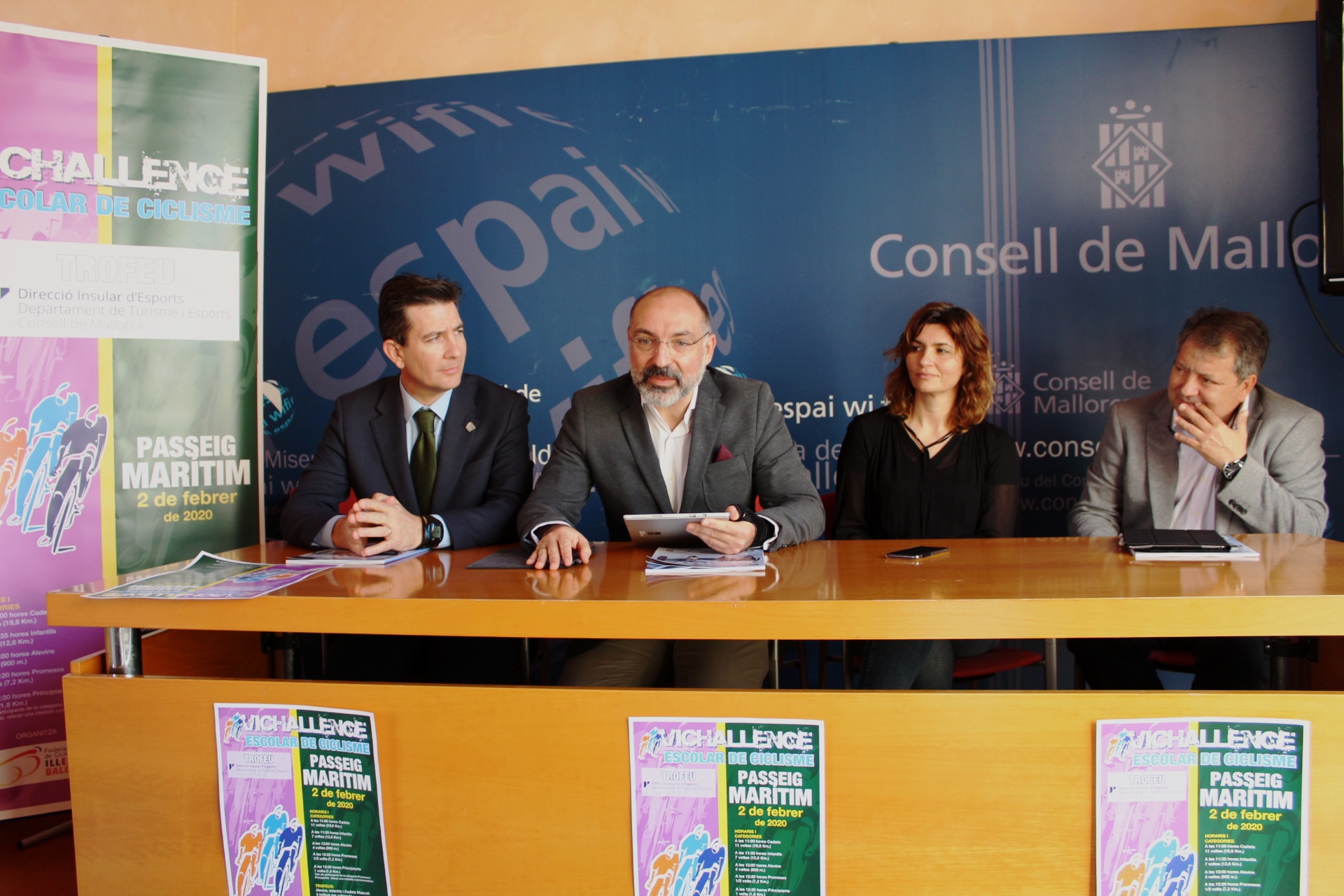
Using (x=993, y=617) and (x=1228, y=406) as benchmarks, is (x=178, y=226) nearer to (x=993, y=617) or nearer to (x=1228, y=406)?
(x=993, y=617)

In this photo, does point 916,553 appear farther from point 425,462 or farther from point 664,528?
point 425,462

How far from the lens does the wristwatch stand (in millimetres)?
2174

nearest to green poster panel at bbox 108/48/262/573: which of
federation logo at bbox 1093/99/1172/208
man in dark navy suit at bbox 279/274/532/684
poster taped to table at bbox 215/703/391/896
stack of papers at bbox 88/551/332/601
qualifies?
man in dark navy suit at bbox 279/274/532/684

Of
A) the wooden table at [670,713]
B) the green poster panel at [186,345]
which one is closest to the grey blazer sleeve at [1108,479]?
the wooden table at [670,713]

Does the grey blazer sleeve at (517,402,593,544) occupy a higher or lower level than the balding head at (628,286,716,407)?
lower

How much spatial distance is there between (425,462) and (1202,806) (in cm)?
205

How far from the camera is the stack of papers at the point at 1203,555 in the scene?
5.59 feet

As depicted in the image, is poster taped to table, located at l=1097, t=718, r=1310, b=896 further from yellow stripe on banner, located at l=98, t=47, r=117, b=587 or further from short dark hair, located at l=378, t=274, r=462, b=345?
yellow stripe on banner, located at l=98, t=47, r=117, b=587

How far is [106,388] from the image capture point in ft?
8.07

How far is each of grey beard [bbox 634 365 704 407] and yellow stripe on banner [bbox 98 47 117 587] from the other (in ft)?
5.07

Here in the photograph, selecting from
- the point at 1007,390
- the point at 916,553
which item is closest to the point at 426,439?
the point at 916,553

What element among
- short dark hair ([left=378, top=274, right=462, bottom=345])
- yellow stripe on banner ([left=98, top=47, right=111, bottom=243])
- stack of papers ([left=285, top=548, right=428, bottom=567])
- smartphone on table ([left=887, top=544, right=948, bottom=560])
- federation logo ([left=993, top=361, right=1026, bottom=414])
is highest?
yellow stripe on banner ([left=98, top=47, right=111, bottom=243])

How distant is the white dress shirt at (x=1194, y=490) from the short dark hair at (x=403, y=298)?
2.25 metres

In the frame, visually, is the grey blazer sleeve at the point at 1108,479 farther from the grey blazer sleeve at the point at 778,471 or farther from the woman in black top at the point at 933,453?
the grey blazer sleeve at the point at 778,471
